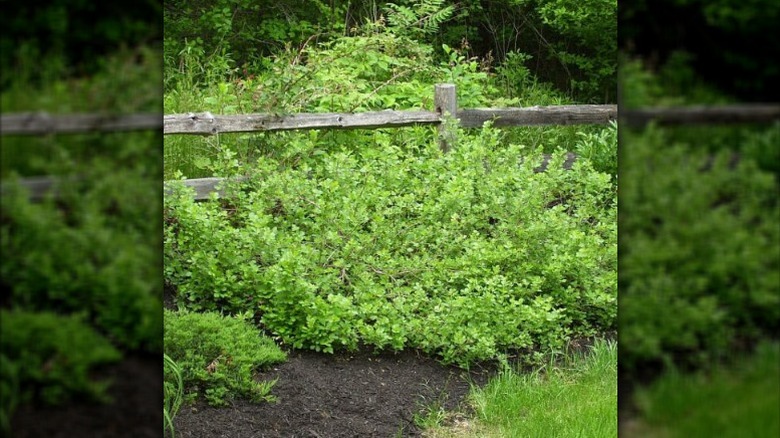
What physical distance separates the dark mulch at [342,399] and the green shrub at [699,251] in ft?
7.64

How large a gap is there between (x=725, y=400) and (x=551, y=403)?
2544 mm

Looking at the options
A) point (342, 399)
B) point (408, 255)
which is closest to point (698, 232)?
point (342, 399)

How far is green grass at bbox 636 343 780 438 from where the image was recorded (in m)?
0.58

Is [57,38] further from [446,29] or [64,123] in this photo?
[446,29]

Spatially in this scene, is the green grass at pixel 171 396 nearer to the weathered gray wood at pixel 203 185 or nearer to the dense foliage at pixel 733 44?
the weathered gray wood at pixel 203 185

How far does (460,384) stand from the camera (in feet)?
10.8

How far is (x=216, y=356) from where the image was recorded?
301 centimetres

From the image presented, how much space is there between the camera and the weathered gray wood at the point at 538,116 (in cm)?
559

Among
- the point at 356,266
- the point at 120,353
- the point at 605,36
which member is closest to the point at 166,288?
the point at 356,266

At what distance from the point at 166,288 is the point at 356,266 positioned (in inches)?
35.1

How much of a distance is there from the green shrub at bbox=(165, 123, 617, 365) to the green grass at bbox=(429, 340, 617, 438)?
0.60ft

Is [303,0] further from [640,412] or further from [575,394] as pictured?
[640,412]

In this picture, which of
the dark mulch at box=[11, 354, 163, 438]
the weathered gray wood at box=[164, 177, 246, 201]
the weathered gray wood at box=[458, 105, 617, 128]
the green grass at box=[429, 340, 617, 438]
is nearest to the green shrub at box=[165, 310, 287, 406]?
the green grass at box=[429, 340, 617, 438]

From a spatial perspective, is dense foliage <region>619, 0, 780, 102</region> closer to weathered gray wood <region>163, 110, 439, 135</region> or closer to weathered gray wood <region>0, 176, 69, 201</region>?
weathered gray wood <region>0, 176, 69, 201</region>
